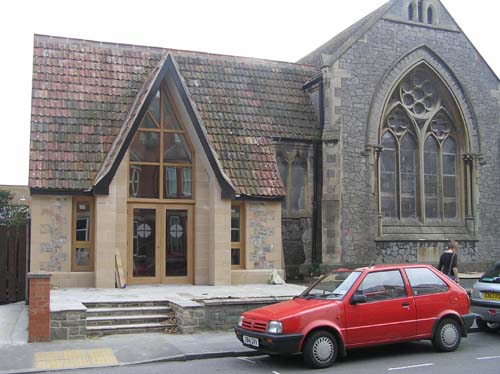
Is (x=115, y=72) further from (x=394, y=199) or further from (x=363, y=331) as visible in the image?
(x=363, y=331)

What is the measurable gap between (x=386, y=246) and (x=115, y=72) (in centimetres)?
1016

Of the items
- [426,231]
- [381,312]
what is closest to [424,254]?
[426,231]

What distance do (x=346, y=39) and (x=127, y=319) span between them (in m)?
13.3

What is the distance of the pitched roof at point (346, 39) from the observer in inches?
825

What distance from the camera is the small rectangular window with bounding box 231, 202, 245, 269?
60.7 ft

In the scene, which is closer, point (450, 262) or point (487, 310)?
point (487, 310)

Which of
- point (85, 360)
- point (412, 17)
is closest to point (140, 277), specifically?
point (85, 360)

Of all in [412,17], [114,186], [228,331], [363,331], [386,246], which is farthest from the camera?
[412,17]

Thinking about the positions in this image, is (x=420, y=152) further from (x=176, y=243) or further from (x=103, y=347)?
(x=103, y=347)

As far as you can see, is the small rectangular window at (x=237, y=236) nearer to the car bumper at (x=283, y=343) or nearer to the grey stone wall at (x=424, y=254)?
the grey stone wall at (x=424, y=254)

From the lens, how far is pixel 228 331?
42.4ft

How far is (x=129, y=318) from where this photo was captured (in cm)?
1312

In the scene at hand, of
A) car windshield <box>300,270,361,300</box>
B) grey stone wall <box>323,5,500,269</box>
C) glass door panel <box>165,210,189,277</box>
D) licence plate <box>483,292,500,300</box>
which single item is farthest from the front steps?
grey stone wall <box>323,5,500,269</box>

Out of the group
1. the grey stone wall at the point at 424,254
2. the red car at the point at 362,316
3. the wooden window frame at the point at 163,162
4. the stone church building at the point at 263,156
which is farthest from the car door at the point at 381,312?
the grey stone wall at the point at 424,254
